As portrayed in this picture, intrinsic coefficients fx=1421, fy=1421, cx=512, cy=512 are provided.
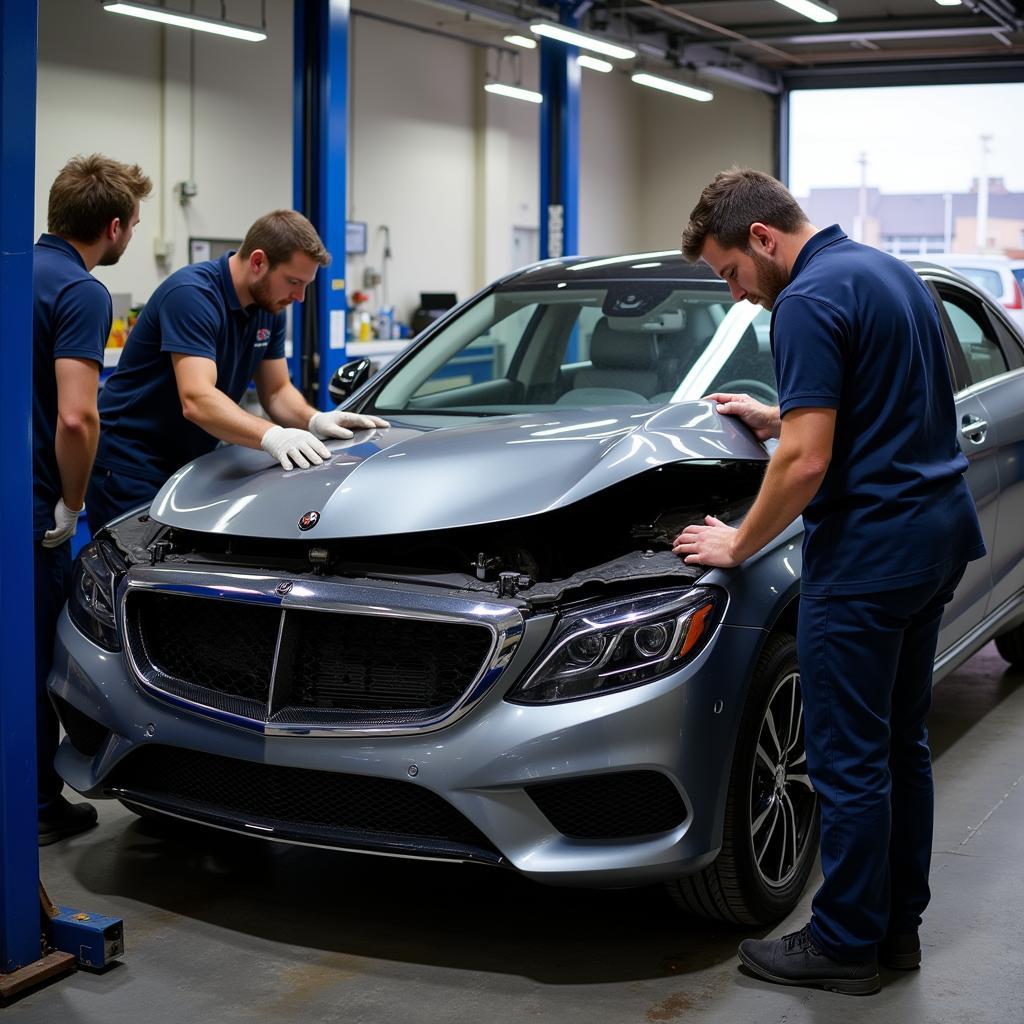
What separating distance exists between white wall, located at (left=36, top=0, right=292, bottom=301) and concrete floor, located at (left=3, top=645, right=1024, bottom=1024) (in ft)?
24.2

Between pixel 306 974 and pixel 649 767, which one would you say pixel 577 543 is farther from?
pixel 306 974

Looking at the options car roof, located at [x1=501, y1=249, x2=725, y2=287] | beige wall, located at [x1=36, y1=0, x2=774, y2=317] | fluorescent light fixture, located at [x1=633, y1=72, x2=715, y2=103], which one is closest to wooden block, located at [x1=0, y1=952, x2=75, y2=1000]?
car roof, located at [x1=501, y1=249, x2=725, y2=287]

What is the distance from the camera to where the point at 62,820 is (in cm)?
Result: 373

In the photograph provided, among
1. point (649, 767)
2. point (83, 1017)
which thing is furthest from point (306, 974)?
point (649, 767)

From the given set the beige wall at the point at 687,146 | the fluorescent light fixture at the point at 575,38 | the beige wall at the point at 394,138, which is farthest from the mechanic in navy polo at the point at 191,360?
the beige wall at the point at 687,146

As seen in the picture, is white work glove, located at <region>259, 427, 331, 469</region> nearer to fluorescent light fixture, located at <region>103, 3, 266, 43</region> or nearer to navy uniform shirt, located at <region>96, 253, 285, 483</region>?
navy uniform shirt, located at <region>96, 253, 285, 483</region>

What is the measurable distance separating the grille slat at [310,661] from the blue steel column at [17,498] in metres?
0.34

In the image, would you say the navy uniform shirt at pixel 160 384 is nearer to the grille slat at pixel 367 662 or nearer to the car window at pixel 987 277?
the grille slat at pixel 367 662

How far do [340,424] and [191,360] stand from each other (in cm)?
44

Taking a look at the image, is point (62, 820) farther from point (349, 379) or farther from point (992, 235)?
point (992, 235)

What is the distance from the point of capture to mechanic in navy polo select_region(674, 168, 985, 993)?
2594 mm

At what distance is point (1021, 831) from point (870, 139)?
652 inches

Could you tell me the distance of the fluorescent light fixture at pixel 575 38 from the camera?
1102cm

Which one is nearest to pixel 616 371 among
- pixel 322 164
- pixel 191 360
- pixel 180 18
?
pixel 191 360
